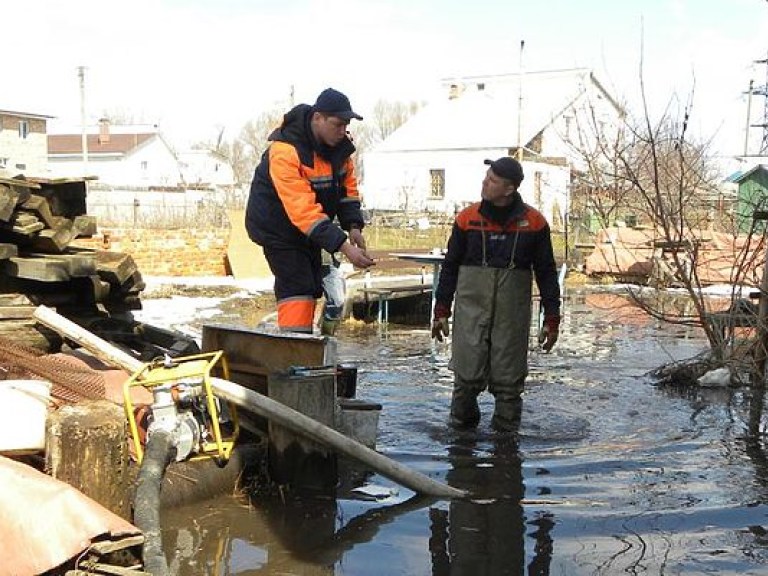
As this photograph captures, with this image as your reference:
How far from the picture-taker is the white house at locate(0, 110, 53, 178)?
177ft

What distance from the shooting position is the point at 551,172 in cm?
4047

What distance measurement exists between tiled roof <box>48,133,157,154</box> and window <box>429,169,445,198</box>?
99.2 feet

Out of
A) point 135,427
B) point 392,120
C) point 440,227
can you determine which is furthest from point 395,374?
point 392,120

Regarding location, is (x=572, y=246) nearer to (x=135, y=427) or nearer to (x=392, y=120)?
(x=135, y=427)

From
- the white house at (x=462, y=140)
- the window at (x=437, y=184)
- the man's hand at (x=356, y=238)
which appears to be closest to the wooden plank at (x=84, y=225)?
the man's hand at (x=356, y=238)

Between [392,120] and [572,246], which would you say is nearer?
[572,246]

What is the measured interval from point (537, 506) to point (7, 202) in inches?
149

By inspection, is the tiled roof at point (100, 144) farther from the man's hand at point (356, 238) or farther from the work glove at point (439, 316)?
the man's hand at point (356, 238)

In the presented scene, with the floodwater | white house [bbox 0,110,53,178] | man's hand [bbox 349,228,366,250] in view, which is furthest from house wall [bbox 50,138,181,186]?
man's hand [bbox 349,228,366,250]

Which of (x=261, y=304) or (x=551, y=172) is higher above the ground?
(x=551, y=172)

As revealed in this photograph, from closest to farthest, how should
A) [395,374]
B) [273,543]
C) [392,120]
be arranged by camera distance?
[273,543] → [395,374] → [392,120]

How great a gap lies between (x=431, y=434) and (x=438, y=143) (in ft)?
138

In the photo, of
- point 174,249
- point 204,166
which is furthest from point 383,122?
point 174,249

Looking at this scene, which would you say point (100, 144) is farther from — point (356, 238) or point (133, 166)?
point (356, 238)
